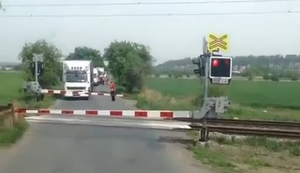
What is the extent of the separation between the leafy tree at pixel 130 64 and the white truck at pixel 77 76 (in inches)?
504

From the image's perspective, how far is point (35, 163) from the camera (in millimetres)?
11570

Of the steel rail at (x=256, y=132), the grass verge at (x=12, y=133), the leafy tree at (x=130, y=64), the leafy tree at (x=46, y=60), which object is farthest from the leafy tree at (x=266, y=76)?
the grass verge at (x=12, y=133)

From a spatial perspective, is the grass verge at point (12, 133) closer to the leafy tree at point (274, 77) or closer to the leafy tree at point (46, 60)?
the leafy tree at point (46, 60)

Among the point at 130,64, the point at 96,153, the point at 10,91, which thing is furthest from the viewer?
the point at 130,64

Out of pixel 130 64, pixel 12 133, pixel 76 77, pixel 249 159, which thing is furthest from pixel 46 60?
pixel 249 159

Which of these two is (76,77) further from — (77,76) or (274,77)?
(274,77)

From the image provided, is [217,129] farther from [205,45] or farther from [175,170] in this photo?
[175,170]

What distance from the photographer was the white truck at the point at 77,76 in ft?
148

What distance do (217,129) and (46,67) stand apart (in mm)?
32991

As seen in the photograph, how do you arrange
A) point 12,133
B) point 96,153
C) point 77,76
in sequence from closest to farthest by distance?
point 96,153 → point 12,133 → point 77,76

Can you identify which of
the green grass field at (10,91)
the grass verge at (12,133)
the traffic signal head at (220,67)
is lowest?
the green grass field at (10,91)

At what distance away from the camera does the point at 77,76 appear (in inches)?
1821

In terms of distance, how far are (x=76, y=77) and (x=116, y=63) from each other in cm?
2073

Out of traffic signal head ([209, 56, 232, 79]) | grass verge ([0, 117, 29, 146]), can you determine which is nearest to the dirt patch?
traffic signal head ([209, 56, 232, 79])
